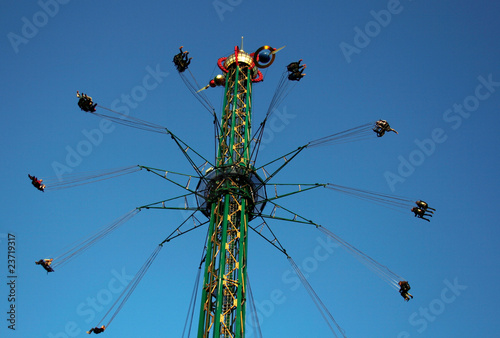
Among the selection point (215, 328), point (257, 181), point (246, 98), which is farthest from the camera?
point (246, 98)

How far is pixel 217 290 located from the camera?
2641 cm

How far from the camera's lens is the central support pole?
85.3ft

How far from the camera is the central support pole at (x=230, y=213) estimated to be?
85.3 feet

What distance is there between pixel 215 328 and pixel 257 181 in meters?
8.94

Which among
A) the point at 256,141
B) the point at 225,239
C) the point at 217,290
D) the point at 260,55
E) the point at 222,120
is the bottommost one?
the point at 217,290

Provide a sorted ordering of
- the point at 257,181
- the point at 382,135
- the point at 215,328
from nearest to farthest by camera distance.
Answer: the point at 215,328
the point at 257,181
the point at 382,135

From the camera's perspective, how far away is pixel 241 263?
89.1 ft

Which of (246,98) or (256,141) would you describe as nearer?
(256,141)

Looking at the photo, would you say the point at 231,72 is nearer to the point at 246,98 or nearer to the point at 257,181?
the point at 246,98

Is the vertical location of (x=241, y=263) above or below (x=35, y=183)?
below


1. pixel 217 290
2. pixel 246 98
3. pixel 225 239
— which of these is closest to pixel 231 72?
pixel 246 98

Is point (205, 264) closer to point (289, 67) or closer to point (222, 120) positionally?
point (222, 120)

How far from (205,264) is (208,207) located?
12.4ft

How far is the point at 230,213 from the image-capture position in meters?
29.2
